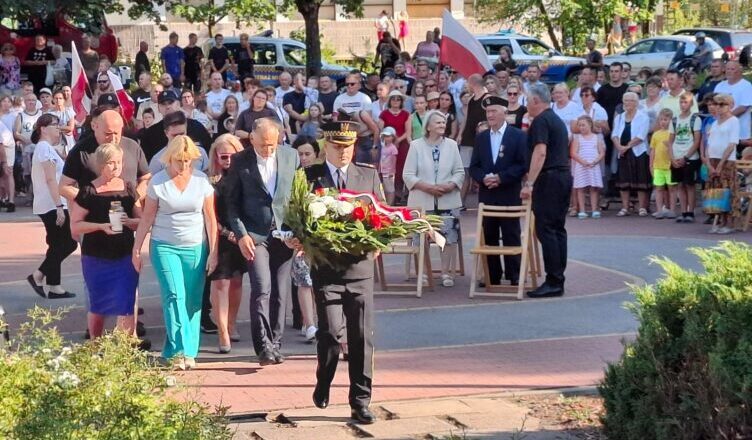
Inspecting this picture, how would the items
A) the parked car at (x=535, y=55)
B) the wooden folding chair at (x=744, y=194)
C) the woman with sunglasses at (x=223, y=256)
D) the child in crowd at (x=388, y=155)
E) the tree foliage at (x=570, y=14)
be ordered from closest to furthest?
the woman with sunglasses at (x=223, y=256) → the wooden folding chair at (x=744, y=194) → the child in crowd at (x=388, y=155) → the parked car at (x=535, y=55) → the tree foliage at (x=570, y=14)

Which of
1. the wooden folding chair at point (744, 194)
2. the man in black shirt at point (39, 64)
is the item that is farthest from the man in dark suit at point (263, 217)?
the man in black shirt at point (39, 64)

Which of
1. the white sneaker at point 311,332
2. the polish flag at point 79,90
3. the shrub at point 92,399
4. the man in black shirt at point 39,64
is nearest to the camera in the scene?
the shrub at point 92,399

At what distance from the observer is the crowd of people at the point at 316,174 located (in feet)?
31.5

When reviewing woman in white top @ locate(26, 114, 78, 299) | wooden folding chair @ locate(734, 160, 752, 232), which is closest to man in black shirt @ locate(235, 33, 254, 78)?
wooden folding chair @ locate(734, 160, 752, 232)

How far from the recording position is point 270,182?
1000 centimetres

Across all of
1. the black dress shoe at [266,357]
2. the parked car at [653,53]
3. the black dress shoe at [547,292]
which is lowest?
the black dress shoe at [547,292]

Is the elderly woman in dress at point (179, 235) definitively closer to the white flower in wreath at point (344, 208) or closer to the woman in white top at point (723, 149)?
the white flower in wreath at point (344, 208)

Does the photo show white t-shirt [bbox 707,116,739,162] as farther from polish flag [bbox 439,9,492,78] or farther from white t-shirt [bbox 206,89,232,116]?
white t-shirt [bbox 206,89,232,116]

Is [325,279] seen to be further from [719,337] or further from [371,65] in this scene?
[371,65]

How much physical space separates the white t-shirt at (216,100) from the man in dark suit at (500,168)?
8395mm

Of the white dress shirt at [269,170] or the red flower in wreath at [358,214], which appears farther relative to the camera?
the white dress shirt at [269,170]

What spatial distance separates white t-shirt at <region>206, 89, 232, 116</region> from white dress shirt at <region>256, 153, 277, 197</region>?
10664mm

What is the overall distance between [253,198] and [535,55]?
28266 millimetres

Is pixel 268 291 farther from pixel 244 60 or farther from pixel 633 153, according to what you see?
pixel 244 60
